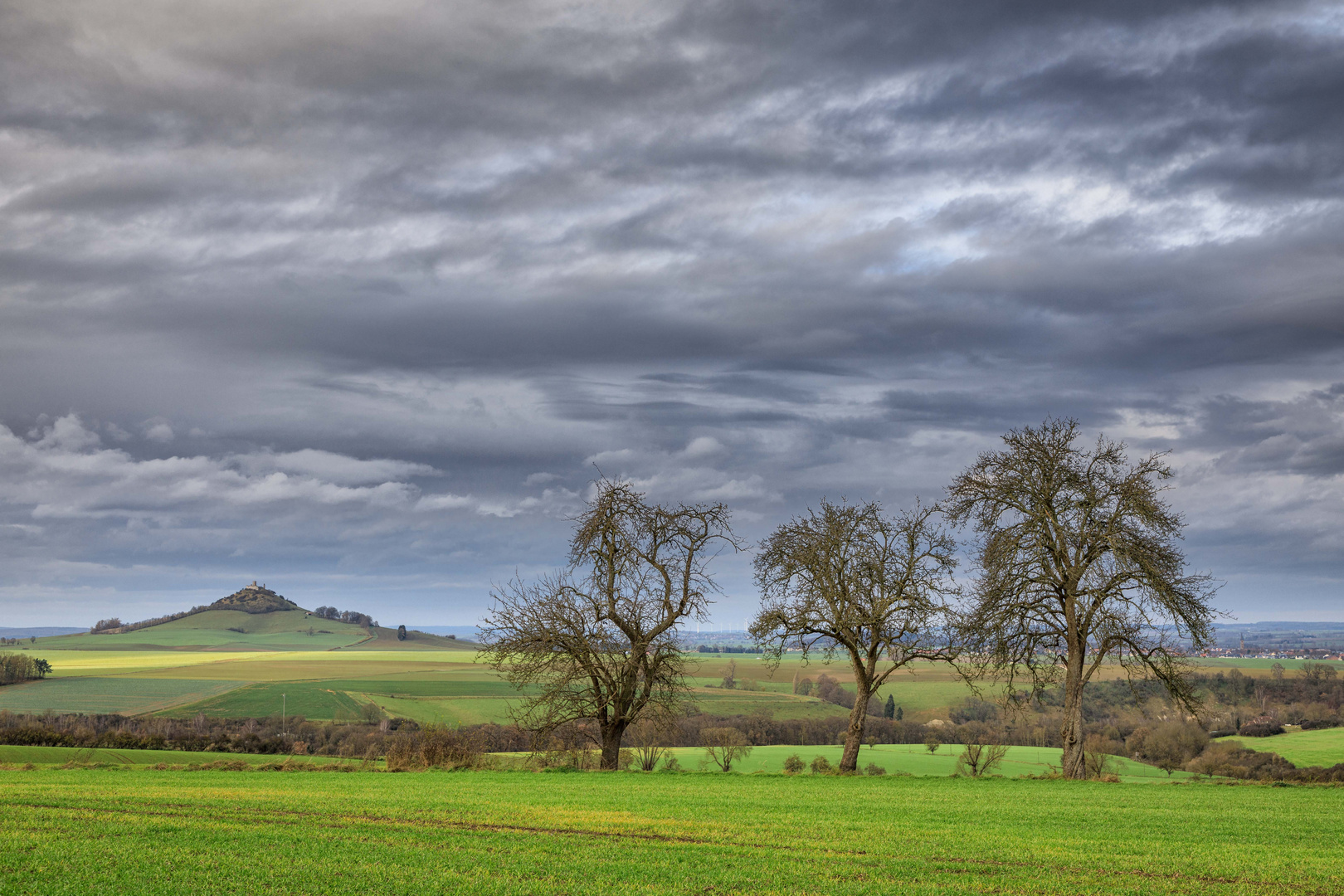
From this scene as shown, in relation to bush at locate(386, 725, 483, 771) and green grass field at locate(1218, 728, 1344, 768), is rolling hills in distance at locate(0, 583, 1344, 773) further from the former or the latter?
bush at locate(386, 725, 483, 771)

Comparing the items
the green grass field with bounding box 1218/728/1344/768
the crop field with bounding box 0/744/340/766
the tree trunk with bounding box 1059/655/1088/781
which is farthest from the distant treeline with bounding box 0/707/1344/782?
the tree trunk with bounding box 1059/655/1088/781

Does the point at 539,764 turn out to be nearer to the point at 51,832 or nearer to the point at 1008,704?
the point at 1008,704

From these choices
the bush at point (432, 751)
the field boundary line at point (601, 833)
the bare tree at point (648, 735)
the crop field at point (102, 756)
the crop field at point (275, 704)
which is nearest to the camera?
the field boundary line at point (601, 833)

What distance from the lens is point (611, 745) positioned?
123 feet

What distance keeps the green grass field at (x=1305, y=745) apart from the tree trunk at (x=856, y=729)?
Result: 126 feet

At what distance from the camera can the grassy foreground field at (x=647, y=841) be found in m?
12.3

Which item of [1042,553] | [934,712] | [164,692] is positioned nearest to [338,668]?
[164,692]

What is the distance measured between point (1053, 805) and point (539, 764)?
1983 centimetres

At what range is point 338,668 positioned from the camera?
7180 inches

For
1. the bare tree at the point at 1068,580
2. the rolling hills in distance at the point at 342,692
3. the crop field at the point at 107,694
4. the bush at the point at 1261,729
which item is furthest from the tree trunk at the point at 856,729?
the crop field at the point at 107,694

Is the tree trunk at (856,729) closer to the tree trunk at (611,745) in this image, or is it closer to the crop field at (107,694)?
the tree trunk at (611,745)

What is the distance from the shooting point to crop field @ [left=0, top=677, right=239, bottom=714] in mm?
118688

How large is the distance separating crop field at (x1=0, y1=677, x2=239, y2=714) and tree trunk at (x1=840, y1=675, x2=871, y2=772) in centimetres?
11478

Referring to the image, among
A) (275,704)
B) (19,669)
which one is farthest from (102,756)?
(19,669)
